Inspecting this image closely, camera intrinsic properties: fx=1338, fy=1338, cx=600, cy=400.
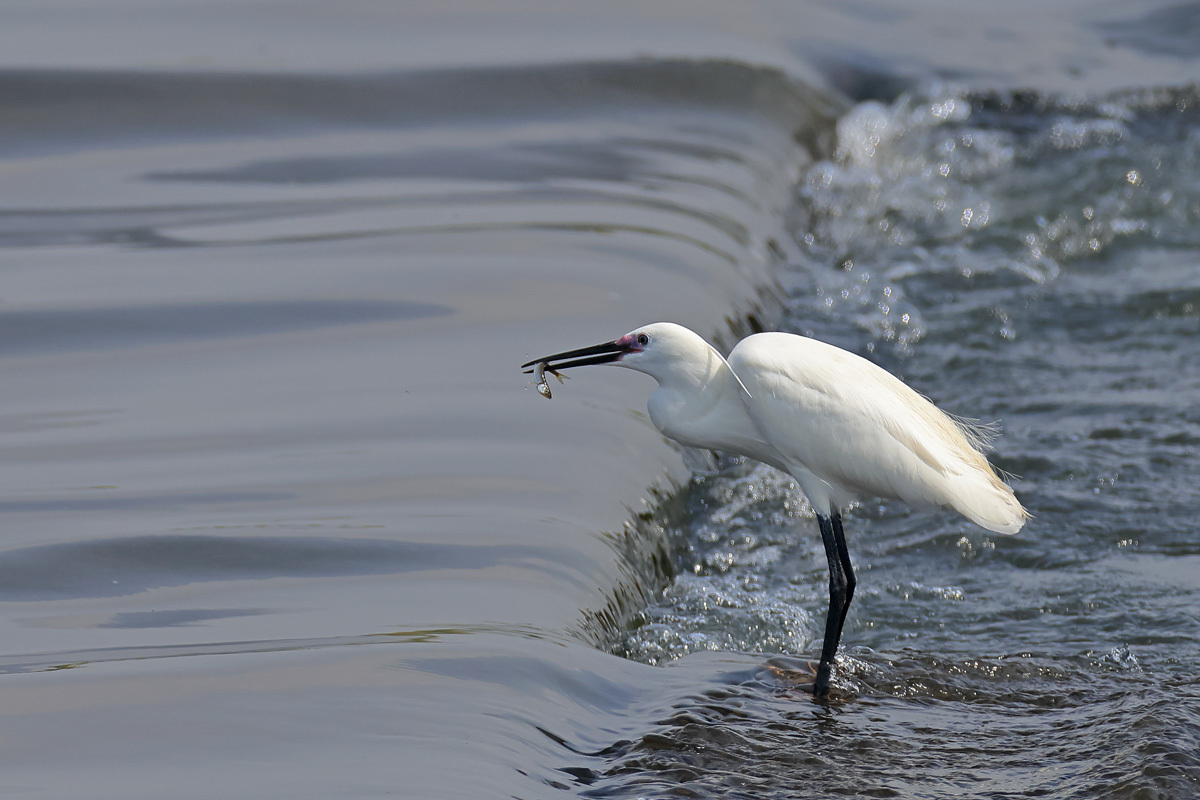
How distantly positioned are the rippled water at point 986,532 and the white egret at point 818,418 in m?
0.45

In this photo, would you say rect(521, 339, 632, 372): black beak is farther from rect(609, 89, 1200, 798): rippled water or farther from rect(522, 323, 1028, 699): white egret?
rect(609, 89, 1200, 798): rippled water

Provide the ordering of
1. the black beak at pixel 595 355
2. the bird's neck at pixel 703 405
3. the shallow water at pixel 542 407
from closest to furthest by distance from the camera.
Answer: the shallow water at pixel 542 407 → the black beak at pixel 595 355 → the bird's neck at pixel 703 405

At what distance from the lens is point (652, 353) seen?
4.09 m

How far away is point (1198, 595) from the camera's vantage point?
16.2ft

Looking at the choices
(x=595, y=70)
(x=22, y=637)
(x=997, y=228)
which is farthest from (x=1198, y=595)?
(x=595, y=70)

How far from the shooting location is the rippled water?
357 centimetres

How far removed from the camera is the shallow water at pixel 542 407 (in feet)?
11.5

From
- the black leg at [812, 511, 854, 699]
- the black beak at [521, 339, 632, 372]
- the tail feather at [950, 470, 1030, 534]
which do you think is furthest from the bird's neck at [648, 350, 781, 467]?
the tail feather at [950, 470, 1030, 534]

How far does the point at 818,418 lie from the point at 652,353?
1.77 feet

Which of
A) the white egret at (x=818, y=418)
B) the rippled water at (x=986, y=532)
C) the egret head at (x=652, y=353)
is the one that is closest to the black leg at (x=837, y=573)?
the white egret at (x=818, y=418)

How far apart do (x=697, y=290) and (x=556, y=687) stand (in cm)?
372

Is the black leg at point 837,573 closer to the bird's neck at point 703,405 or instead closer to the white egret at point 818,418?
the white egret at point 818,418

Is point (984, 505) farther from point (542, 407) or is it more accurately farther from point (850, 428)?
point (542, 407)

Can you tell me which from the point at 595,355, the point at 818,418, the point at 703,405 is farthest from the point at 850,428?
the point at 595,355
